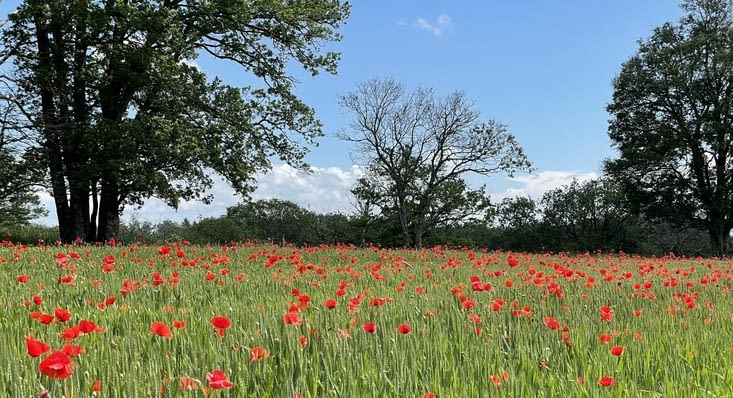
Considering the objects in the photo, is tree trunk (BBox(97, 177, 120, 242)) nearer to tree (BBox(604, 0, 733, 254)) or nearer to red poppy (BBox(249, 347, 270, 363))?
red poppy (BBox(249, 347, 270, 363))

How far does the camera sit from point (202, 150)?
16.8m

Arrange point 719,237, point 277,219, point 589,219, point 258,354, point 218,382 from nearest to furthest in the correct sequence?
point 218,382
point 258,354
point 719,237
point 589,219
point 277,219

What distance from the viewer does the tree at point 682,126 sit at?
26.8 m

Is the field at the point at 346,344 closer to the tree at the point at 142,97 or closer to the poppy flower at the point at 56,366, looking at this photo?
the poppy flower at the point at 56,366

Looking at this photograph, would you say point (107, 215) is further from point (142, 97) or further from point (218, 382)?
point (218, 382)

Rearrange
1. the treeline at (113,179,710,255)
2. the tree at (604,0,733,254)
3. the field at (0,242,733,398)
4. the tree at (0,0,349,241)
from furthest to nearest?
the treeline at (113,179,710,255)
the tree at (604,0,733,254)
the tree at (0,0,349,241)
the field at (0,242,733,398)

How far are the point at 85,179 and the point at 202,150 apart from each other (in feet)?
11.1

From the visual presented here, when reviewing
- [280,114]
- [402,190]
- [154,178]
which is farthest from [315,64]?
[402,190]

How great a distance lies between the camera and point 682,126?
1086 inches

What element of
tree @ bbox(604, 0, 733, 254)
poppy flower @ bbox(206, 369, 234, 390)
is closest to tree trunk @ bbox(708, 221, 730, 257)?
tree @ bbox(604, 0, 733, 254)

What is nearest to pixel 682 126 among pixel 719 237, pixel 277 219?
pixel 719 237

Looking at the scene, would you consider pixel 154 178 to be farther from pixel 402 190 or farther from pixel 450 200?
pixel 450 200

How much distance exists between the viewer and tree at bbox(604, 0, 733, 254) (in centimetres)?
2678

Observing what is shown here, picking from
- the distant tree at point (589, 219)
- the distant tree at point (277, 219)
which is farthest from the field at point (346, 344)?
the distant tree at point (277, 219)
